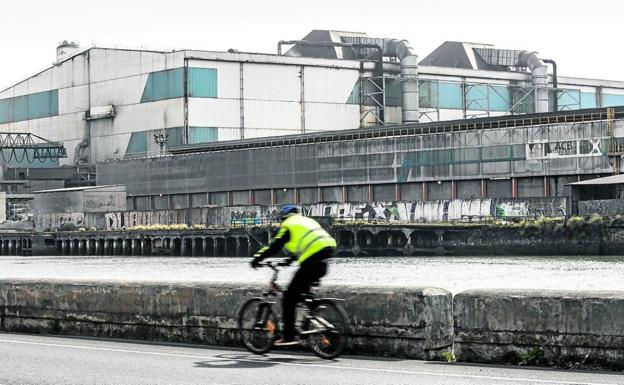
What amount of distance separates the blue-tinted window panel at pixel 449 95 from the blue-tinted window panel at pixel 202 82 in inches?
1041

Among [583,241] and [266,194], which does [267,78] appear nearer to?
[266,194]

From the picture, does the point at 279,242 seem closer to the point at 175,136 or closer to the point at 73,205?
the point at 175,136

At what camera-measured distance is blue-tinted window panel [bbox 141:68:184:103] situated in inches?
4493

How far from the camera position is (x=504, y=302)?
15.2 metres

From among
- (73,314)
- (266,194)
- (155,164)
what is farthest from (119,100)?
(73,314)

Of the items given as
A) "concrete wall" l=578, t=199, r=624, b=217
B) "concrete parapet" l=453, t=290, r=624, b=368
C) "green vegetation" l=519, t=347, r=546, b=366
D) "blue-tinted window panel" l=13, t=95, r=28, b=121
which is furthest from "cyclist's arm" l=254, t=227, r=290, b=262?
"blue-tinted window panel" l=13, t=95, r=28, b=121

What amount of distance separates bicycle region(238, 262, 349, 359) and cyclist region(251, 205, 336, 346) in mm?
189

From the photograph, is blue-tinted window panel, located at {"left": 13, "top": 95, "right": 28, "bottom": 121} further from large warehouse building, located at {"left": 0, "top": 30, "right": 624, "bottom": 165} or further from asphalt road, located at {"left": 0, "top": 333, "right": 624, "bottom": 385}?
asphalt road, located at {"left": 0, "top": 333, "right": 624, "bottom": 385}

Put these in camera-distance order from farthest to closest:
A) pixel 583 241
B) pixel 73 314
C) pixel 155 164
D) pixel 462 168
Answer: pixel 155 164 < pixel 462 168 < pixel 583 241 < pixel 73 314

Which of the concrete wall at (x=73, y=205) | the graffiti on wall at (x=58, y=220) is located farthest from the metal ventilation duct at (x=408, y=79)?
the graffiti on wall at (x=58, y=220)

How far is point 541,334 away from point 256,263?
4287 millimetres

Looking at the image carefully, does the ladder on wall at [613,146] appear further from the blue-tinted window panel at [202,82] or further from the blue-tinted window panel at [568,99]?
the blue-tinted window panel at [568,99]

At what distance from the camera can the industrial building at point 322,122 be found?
91.6m

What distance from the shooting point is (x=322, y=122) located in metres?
120
